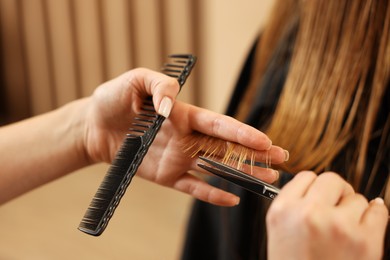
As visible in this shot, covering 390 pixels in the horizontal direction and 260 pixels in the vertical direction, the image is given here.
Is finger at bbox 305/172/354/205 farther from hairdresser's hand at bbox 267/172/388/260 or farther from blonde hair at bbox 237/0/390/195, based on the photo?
blonde hair at bbox 237/0/390/195

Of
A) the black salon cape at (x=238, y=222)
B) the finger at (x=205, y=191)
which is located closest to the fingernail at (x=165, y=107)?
the finger at (x=205, y=191)

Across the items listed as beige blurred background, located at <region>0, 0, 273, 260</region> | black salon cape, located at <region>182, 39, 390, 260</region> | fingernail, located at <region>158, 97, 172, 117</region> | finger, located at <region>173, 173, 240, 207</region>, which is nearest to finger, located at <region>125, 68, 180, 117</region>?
fingernail, located at <region>158, 97, 172, 117</region>

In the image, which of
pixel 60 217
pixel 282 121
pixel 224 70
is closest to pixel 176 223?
pixel 60 217

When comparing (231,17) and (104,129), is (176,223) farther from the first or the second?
(104,129)

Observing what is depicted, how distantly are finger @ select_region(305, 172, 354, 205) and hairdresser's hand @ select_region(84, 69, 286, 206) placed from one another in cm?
8

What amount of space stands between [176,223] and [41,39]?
104 cm

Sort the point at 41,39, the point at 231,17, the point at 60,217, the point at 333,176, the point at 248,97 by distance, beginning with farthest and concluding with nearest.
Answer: the point at 41,39, the point at 60,217, the point at 231,17, the point at 248,97, the point at 333,176

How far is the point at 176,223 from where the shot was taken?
5.32 ft

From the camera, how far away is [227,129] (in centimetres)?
53

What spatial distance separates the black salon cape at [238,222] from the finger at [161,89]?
268 millimetres

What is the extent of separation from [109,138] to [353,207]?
1.19ft

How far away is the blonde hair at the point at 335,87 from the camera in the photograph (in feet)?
2.16

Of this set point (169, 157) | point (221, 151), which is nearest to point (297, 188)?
point (221, 151)

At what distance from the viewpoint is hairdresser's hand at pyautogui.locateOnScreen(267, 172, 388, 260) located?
403 mm
